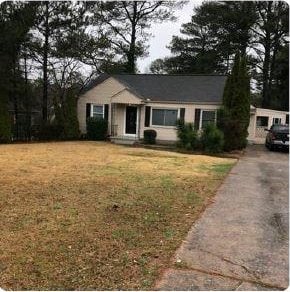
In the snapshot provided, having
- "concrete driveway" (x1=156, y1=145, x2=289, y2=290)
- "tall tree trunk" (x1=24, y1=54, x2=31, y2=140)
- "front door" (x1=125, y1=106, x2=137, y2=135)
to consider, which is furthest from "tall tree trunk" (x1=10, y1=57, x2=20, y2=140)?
"concrete driveway" (x1=156, y1=145, x2=289, y2=290)

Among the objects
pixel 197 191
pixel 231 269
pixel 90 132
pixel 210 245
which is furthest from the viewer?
pixel 90 132

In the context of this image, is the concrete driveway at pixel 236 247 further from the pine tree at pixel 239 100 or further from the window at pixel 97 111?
the window at pixel 97 111

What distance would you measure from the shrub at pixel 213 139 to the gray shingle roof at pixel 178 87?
442 cm

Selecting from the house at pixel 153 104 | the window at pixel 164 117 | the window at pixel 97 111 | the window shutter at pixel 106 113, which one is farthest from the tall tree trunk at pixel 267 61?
the window at pixel 97 111

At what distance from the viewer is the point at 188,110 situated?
2311cm

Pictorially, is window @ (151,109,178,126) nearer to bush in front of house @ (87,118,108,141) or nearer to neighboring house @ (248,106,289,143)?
bush in front of house @ (87,118,108,141)

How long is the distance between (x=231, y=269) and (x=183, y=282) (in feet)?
2.27

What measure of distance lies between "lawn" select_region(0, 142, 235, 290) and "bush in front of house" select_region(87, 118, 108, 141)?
12.8 meters

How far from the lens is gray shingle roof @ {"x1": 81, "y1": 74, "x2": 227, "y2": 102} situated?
23436mm

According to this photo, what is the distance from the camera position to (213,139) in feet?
60.5

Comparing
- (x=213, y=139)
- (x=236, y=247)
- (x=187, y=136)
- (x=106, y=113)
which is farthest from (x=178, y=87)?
(x=236, y=247)

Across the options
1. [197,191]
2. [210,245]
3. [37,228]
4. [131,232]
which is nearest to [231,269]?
[210,245]

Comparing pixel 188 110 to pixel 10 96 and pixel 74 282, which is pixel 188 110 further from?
pixel 74 282

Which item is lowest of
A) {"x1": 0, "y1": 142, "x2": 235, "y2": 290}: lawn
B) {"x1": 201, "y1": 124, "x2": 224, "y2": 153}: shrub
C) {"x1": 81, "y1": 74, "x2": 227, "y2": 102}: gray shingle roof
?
{"x1": 0, "y1": 142, "x2": 235, "y2": 290}: lawn
